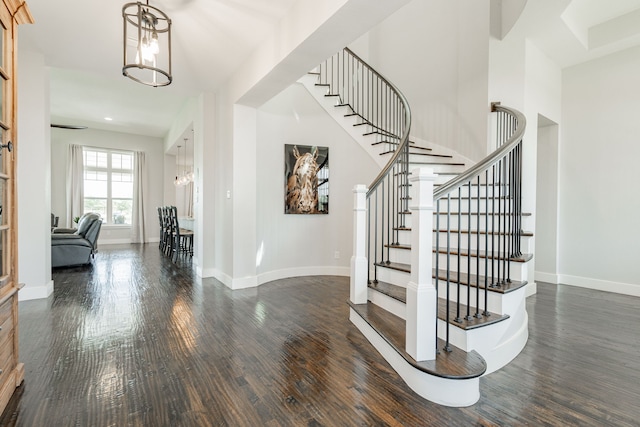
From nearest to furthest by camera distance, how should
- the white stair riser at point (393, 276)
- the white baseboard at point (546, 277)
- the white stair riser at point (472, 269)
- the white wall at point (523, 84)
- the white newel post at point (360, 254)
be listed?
the white stair riser at point (472, 269)
the white stair riser at point (393, 276)
the white newel post at point (360, 254)
the white wall at point (523, 84)
the white baseboard at point (546, 277)

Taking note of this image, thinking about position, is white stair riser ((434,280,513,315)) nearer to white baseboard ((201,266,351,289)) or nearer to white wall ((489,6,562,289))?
white wall ((489,6,562,289))

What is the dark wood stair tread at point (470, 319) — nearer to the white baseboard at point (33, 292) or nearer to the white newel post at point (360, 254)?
the white newel post at point (360, 254)

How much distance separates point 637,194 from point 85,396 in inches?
230

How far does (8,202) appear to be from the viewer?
5.76 feet

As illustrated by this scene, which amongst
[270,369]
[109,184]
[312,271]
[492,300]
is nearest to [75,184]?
[109,184]

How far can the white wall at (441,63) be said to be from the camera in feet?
14.2

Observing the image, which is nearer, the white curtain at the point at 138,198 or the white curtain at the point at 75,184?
the white curtain at the point at 75,184

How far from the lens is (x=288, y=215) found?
477cm

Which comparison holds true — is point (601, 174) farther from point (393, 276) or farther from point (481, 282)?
point (393, 276)

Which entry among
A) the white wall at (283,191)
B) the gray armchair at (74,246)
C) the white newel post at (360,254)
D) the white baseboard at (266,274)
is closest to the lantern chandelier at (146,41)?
the white wall at (283,191)

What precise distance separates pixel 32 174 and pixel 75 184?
235 inches

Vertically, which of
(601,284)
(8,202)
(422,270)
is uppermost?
(8,202)

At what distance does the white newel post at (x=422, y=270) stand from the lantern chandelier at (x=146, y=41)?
1.79 m

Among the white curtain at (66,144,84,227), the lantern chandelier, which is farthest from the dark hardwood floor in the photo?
the white curtain at (66,144,84,227)
